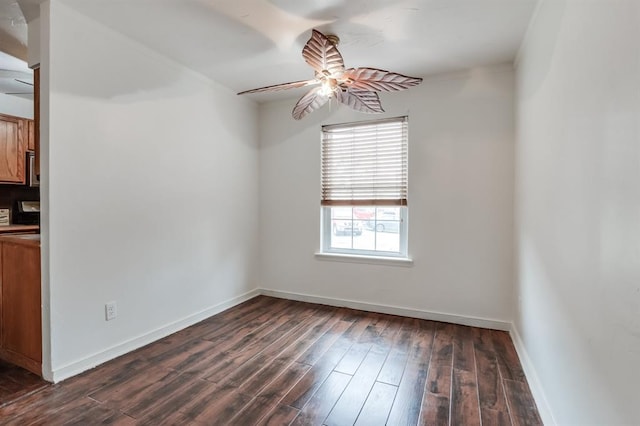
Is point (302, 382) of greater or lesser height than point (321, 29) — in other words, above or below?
below

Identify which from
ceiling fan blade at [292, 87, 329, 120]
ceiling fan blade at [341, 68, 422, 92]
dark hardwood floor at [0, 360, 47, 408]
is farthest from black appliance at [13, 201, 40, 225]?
ceiling fan blade at [341, 68, 422, 92]

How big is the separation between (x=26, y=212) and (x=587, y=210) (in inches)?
227

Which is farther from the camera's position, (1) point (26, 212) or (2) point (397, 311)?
(1) point (26, 212)

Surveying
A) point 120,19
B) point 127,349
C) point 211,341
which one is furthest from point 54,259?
point 120,19

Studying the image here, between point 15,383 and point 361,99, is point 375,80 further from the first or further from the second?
point 15,383

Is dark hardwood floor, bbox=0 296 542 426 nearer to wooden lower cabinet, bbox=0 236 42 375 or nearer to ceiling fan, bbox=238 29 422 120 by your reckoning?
wooden lower cabinet, bbox=0 236 42 375

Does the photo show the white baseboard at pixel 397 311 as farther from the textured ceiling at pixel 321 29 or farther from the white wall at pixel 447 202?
the textured ceiling at pixel 321 29

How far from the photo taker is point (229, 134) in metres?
3.53

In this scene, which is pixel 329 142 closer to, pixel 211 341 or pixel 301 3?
pixel 301 3

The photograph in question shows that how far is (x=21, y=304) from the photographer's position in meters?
2.24

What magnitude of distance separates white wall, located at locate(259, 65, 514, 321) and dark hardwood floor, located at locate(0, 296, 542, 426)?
0.41 metres

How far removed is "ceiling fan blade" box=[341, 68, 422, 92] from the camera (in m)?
2.07

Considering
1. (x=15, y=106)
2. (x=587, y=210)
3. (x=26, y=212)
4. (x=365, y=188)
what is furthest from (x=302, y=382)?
(x=15, y=106)

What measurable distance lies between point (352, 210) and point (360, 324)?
1.26m
